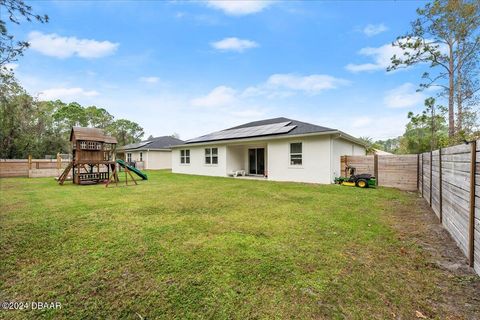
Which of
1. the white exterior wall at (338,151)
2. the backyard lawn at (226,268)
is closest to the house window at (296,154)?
the white exterior wall at (338,151)

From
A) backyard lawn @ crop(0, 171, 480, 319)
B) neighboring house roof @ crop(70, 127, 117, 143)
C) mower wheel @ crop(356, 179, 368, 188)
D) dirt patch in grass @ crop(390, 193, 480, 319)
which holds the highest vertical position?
neighboring house roof @ crop(70, 127, 117, 143)

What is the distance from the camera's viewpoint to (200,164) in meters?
17.1

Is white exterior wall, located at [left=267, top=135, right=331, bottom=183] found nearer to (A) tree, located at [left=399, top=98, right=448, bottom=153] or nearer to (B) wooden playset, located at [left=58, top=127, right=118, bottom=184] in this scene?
(A) tree, located at [left=399, top=98, right=448, bottom=153]

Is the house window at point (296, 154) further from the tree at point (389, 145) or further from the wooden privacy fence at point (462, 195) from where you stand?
the tree at point (389, 145)

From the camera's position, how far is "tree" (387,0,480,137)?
11633 millimetres

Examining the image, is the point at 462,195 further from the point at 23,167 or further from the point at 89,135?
the point at 23,167

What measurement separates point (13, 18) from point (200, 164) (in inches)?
561

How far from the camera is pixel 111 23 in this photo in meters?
10.5

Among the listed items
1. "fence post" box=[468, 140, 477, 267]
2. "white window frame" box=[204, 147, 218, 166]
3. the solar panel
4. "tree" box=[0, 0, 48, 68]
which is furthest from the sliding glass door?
"tree" box=[0, 0, 48, 68]

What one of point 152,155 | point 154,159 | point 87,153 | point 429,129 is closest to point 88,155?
point 87,153

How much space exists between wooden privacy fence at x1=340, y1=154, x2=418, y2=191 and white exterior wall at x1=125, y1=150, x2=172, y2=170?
21.4m

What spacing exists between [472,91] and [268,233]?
16.1 metres

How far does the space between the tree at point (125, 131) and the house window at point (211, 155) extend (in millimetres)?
30361

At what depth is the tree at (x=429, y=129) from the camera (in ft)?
47.4
